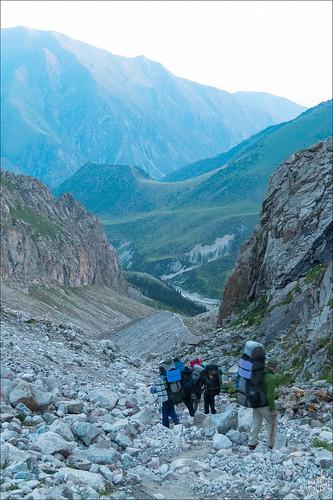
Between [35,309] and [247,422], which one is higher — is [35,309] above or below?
below

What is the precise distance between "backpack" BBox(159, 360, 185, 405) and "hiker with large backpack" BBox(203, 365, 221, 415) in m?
1.56

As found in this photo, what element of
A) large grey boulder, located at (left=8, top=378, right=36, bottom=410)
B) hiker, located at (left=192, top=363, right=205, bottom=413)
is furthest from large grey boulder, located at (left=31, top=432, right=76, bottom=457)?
hiker, located at (left=192, top=363, right=205, bottom=413)

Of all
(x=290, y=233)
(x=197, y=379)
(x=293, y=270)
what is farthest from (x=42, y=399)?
(x=290, y=233)

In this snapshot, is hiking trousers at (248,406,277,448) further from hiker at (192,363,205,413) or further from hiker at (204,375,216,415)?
hiker at (192,363,205,413)

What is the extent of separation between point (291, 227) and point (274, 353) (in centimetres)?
1179

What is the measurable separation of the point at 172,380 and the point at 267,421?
4.00 m

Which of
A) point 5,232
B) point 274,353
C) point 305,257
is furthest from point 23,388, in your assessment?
point 5,232

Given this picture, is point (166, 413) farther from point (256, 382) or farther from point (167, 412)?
point (256, 382)

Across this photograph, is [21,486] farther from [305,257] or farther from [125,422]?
[305,257]

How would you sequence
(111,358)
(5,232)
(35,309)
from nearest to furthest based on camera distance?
1. (111,358)
2. (35,309)
3. (5,232)

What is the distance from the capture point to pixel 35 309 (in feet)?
272

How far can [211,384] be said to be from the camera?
17.1 meters

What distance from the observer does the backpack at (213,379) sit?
1709 cm

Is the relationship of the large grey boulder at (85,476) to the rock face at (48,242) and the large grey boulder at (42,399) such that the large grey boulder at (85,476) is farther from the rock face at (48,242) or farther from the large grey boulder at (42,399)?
the rock face at (48,242)
